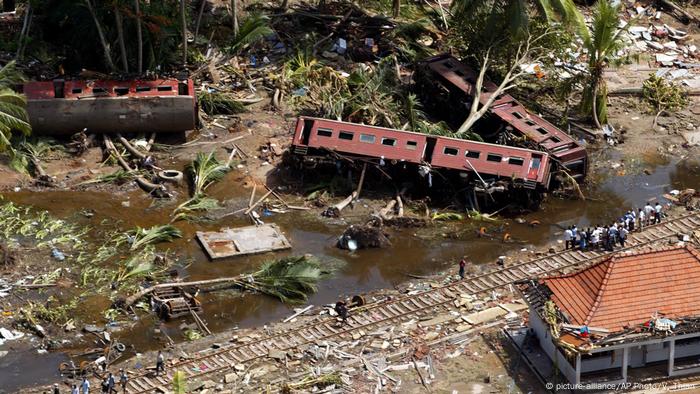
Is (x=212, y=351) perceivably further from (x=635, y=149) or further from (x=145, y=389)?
(x=635, y=149)

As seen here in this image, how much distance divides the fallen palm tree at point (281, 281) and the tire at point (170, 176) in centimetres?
608

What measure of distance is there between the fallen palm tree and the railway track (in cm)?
191

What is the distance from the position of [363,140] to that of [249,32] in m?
8.93

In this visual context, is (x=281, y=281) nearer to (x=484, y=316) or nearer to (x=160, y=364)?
(x=160, y=364)

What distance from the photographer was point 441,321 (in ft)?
121

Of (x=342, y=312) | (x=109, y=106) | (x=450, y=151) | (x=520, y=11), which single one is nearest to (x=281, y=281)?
(x=342, y=312)

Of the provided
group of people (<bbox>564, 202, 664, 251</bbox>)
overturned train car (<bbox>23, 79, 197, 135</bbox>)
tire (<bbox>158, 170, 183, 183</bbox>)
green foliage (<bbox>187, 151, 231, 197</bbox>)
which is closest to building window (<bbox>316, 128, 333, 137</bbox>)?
green foliage (<bbox>187, 151, 231, 197</bbox>)

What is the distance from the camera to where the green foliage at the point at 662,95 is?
51375 mm

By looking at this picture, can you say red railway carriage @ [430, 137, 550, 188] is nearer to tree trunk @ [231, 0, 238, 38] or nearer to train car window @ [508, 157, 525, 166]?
train car window @ [508, 157, 525, 166]

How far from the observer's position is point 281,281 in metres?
38.4

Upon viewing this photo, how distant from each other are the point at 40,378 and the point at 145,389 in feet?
9.50

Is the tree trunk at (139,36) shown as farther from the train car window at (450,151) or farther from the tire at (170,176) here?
the train car window at (450,151)

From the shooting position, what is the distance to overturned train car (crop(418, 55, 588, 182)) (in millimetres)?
44438

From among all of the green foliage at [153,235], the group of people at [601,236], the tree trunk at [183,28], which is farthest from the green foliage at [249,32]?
the group of people at [601,236]
